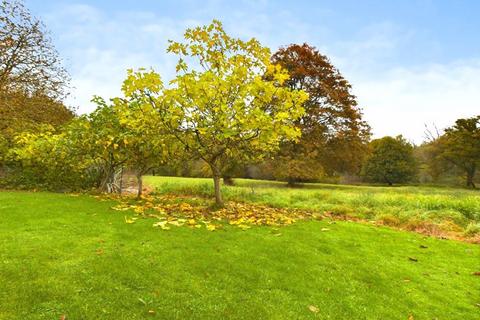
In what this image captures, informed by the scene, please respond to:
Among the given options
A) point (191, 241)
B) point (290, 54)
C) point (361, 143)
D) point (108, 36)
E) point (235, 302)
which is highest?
point (290, 54)

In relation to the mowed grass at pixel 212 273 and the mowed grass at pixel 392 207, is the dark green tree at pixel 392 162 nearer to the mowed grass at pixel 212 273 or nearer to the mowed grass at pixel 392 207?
the mowed grass at pixel 392 207

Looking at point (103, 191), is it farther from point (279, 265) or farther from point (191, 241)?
point (279, 265)

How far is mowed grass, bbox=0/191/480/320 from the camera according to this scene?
4.12 m

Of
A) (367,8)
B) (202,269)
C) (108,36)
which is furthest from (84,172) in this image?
(367,8)

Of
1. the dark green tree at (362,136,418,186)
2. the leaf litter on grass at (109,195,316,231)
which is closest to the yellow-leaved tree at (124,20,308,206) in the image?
the leaf litter on grass at (109,195,316,231)

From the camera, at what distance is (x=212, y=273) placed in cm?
518

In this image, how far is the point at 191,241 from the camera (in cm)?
641

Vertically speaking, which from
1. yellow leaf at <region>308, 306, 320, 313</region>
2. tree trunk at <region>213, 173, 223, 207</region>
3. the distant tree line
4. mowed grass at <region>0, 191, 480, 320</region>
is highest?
the distant tree line

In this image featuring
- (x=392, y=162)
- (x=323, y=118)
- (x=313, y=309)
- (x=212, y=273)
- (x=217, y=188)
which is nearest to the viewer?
(x=313, y=309)

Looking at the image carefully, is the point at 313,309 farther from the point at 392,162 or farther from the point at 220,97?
the point at 392,162

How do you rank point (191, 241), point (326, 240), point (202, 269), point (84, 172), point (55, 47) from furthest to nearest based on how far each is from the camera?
point (55, 47)
point (84, 172)
point (326, 240)
point (191, 241)
point (202, 269)

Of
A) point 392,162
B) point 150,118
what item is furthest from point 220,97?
point 392,162

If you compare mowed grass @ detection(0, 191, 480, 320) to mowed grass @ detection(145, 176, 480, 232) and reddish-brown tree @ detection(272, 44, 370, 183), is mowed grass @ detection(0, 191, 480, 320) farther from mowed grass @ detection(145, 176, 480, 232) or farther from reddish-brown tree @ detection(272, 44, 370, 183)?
reddish-brown tree @ detection(272, 44, 370, 183)

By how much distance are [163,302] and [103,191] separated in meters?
9.84
